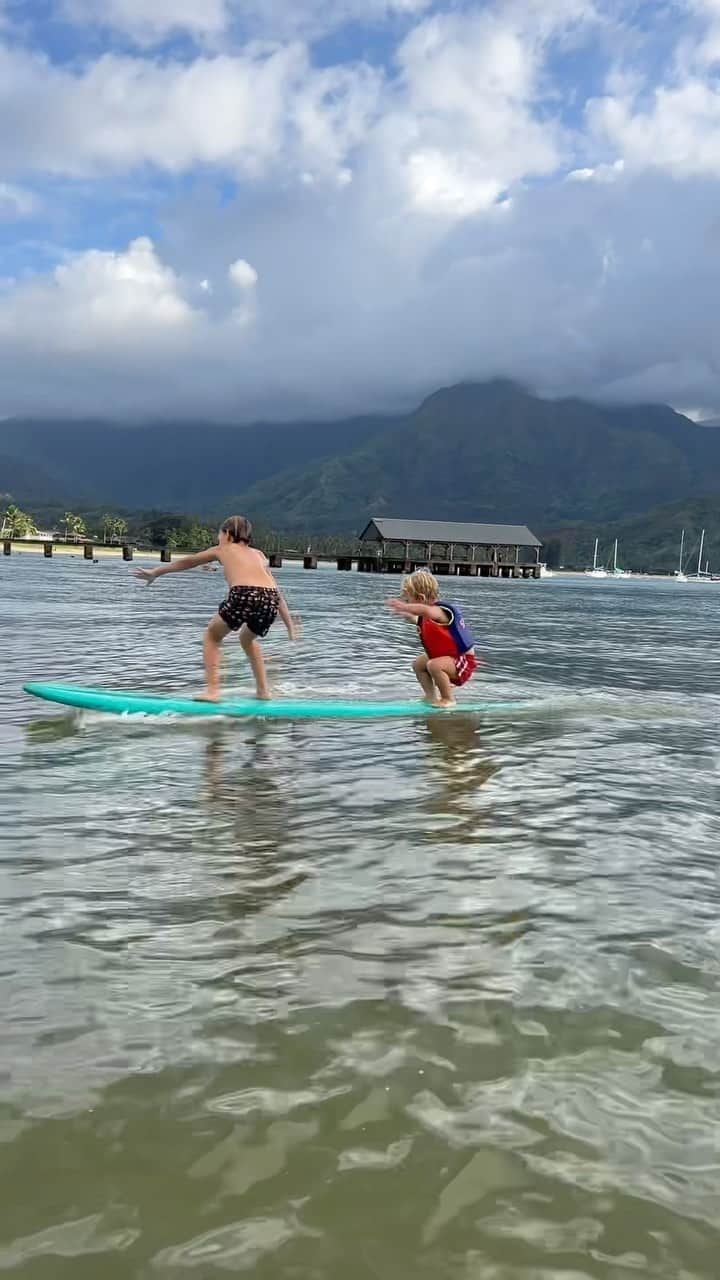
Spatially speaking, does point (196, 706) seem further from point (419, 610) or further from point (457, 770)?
point (457, 770)

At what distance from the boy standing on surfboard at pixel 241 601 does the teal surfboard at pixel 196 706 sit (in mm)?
313

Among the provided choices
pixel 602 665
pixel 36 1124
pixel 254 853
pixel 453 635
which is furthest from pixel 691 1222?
pixel 602 665

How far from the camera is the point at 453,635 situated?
11.5m

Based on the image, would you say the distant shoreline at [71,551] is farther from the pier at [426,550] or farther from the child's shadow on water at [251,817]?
the child's shadow on water at [251,817]

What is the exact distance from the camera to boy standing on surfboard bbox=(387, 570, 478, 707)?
36.8 feet

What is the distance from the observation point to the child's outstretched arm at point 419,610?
10.9 meters

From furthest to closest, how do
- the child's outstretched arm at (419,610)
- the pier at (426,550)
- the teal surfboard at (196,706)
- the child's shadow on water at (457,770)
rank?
1. the pier at (426,550)
2. the child's outstretched arm at (419,610)
3. the teal surfboard at (196,706)
4. the child's shadow on water at (457,770)

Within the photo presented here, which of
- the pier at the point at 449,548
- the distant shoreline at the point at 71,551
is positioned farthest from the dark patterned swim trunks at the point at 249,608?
the distant shoreline at the point at 71,551

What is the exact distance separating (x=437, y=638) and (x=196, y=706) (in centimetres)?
319

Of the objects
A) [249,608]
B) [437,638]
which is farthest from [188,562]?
[437,638]

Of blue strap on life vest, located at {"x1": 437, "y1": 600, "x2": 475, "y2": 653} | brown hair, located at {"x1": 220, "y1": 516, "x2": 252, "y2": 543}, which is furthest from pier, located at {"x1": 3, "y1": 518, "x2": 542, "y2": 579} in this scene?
blue strap on life vest, located at {"x1": 437, "y1": 600, "x2": 475, "y2": 653}

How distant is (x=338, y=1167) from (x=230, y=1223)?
1.32ft

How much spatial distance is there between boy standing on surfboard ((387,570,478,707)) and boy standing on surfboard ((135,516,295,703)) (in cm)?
160

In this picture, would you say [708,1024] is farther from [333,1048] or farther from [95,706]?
[95,706]
